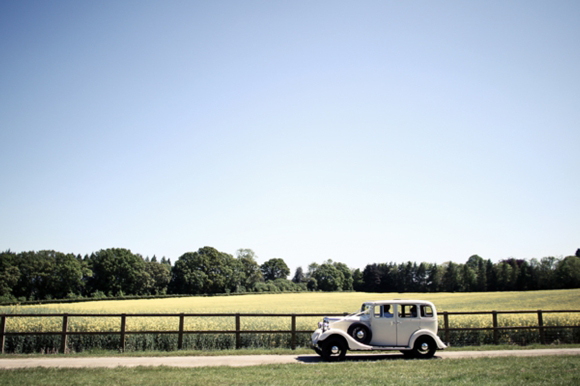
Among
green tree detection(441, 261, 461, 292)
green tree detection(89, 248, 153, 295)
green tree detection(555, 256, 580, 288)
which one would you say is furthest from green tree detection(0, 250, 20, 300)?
green tree detection(555, 256, 580, 288)

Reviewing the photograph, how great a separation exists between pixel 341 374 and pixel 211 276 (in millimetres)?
90469

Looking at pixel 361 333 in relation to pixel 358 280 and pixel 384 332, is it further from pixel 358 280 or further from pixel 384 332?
pixel 358 280

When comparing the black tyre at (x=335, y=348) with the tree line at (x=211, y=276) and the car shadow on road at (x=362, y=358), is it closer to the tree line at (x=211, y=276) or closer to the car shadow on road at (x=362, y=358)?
the car shadow on road at (x=362, y=358)

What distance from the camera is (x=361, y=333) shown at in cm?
1423

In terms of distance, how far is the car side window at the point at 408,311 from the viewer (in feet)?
47.6

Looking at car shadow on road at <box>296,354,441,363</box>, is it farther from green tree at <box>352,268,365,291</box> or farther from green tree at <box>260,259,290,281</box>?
green tree at <box>260,259,290,281</box>

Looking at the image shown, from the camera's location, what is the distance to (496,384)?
31.3 feet

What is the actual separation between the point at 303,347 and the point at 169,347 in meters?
5.89

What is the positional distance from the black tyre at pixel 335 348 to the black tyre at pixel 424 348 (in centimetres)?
257

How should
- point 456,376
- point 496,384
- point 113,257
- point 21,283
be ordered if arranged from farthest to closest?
point 113,257 < point 21,283 < point 456,376 < point 496,384

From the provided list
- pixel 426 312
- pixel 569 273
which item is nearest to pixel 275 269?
pixel 569 273

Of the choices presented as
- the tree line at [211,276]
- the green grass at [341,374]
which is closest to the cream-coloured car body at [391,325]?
the green grass at [341,374]

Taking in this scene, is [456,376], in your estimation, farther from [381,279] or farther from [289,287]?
[381,279]

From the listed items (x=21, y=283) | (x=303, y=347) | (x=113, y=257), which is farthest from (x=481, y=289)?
(x=21, y=283)
